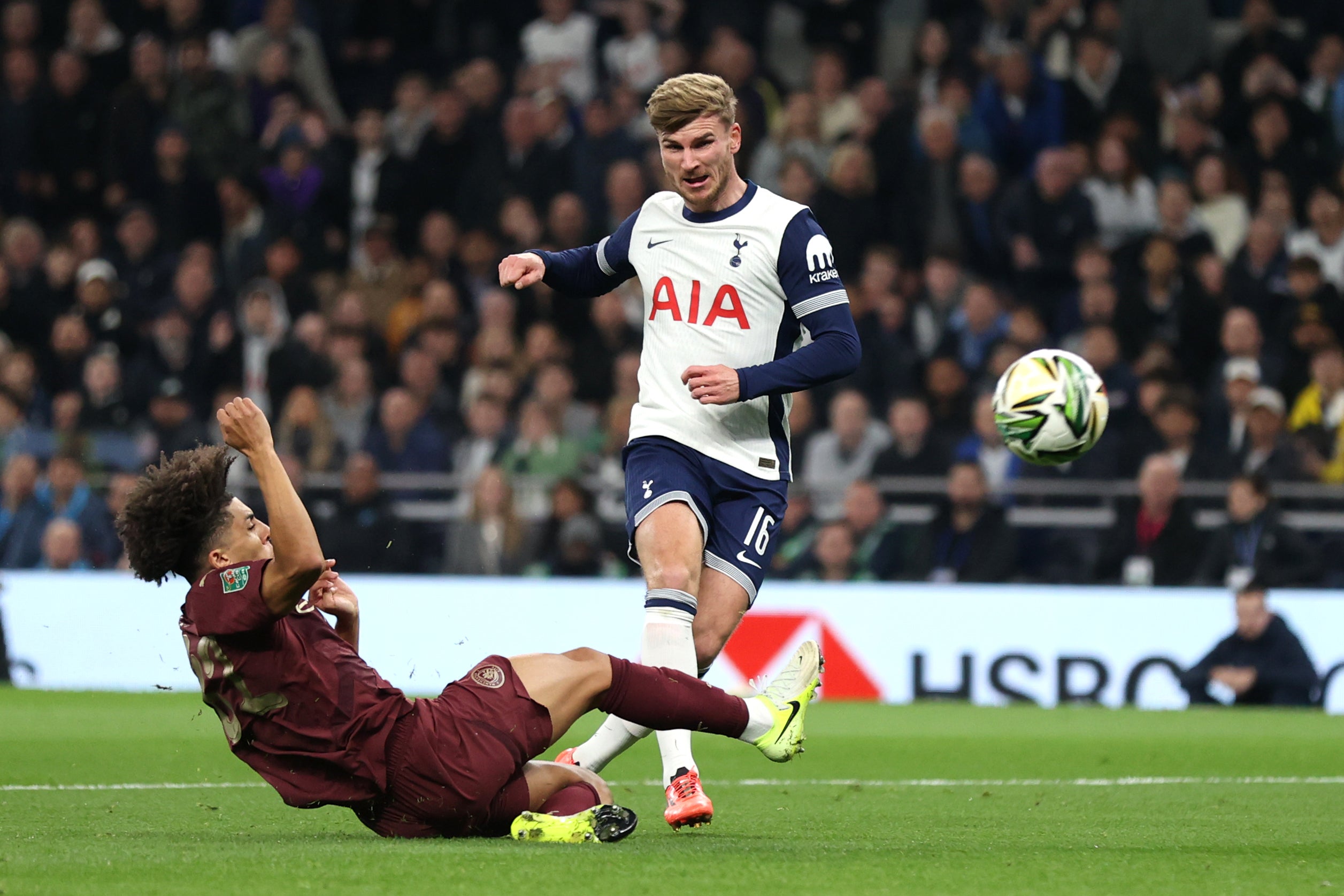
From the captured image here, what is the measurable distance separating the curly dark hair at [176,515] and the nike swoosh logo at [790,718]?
1718 millimetres

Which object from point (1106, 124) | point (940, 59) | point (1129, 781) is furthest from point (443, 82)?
point (1129, 781)

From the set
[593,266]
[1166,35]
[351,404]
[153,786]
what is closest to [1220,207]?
[1166,35]

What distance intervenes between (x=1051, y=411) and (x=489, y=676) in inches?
87.7

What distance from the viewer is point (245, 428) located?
512cm

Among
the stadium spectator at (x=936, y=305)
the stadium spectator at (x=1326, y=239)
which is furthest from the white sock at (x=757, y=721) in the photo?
the stadium spectator at (x=1326, y=239)

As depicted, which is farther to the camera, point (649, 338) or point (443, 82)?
point (443, 82)

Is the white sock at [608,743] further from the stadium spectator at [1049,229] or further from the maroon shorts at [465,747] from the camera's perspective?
the stadium spectator at [1049,229]

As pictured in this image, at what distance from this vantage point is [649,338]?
6.59 m

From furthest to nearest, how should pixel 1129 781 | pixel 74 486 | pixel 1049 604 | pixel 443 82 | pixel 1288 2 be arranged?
pixel 443 82 < pixel 1288 2 < pixel 74 486 < pixel 1049 604 < pixel 1129 781

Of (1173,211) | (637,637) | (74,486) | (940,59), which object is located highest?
(940,59)

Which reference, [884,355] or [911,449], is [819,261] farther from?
[884,355]

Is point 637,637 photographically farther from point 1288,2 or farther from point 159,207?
point 1288,2

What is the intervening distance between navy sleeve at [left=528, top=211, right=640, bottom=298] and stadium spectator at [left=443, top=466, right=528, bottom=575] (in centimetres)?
668

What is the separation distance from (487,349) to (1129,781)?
26.2 feet
